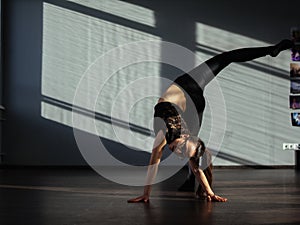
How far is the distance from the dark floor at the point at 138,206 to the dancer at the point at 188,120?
0.19 metres

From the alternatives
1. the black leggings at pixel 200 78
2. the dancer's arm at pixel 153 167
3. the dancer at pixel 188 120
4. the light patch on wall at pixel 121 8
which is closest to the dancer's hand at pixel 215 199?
the dancer at pixel 188 120

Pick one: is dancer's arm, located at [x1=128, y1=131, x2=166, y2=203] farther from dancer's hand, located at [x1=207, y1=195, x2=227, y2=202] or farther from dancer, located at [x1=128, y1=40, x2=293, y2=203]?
dancer's hand, located at [x1=207, y1=195, x2=227, y2=202]

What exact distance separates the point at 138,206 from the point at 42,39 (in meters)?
5.44

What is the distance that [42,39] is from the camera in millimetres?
8273

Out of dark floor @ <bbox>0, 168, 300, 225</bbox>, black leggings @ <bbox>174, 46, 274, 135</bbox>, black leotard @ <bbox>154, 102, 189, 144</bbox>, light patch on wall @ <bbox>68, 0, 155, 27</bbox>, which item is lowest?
dark floor @ <bbox>0, 168, 300, 225</bbox>

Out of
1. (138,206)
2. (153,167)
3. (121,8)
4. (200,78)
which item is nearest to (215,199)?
(153,167)

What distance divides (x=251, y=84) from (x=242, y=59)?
4.05 metres

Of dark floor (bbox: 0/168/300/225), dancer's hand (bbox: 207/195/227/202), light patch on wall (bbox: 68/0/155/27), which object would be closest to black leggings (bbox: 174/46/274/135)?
dark floor (bbox: 0/168/300/225)

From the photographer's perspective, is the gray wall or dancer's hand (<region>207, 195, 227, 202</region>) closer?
dancer's hand (<region>207, 195, 227, 202</region>)

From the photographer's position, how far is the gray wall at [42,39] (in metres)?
8.21

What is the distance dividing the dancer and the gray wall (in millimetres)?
4059

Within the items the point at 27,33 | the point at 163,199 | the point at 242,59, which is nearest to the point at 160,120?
the point at 163,199

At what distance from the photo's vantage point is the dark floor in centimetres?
271

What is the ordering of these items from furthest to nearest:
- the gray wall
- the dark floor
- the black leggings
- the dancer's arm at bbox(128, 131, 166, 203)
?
the gray wall < the black leggings < the dancer's arm at bbox(128, 131, 166, 203) < the dark floor
